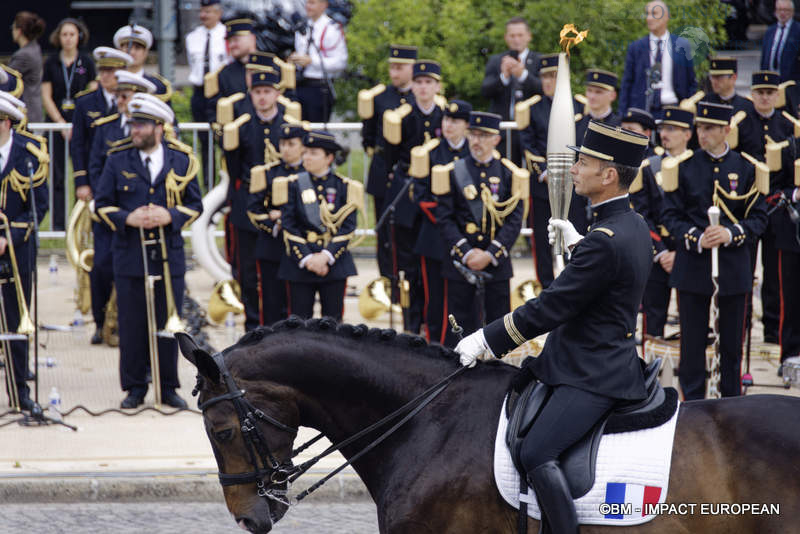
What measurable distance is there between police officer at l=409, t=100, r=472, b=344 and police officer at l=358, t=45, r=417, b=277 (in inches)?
42.1

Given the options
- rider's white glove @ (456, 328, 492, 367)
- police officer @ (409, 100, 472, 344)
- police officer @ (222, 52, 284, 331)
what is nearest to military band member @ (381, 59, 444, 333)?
police officer @ (409, 100, 472, 344)

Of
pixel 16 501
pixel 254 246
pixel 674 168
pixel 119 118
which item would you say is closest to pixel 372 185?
pixel 254 246

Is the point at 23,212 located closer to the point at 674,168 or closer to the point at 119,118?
the point at 119,118

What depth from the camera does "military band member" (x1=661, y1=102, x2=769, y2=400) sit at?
909 cm

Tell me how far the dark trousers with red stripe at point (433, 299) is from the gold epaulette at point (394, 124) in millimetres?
1537

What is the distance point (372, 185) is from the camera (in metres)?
12.6

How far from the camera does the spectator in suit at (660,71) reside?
491 inches

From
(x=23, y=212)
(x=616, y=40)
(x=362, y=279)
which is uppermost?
(x=616, y=40)

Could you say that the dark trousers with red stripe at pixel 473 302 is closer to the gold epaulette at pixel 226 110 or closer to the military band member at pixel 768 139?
the military band member at pixel 768 139

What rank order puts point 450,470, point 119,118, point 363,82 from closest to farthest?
point 450,470 < point 119,118 < point 363,82

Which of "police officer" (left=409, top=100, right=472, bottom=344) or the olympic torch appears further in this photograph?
"police officer" (left=409, top=100, right=472, bottom=344)

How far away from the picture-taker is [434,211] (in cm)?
1083

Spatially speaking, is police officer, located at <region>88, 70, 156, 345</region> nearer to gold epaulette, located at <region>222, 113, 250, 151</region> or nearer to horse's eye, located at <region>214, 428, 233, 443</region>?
gold epaulette, located at <region>222, 113, 250, 151</region>

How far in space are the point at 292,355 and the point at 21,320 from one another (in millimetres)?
5138
